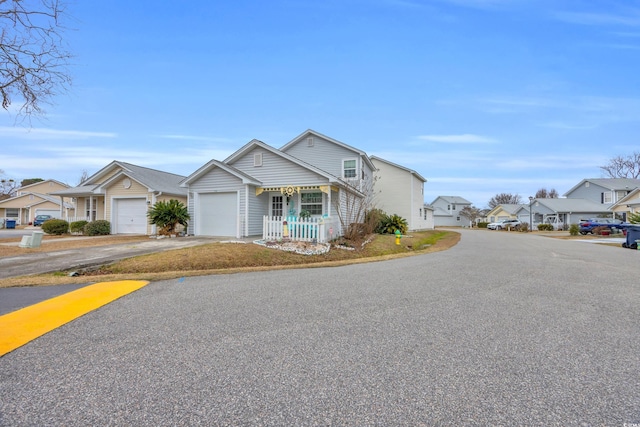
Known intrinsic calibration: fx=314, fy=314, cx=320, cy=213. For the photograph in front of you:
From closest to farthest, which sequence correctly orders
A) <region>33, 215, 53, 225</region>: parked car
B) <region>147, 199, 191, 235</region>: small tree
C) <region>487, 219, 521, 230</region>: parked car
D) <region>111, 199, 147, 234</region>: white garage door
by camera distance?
<region>147, 199, 191, 235</region>: small tree
<region>111, 199, 147, 234</region>: white garage door
<region>33, 215, 53, 225</region>: parked car
<region>487, 219, 521, 230</region>: parked car

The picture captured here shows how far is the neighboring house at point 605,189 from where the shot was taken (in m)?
44.0

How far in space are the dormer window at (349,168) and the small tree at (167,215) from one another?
32.3 feet

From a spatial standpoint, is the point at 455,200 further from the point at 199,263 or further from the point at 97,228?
the point at 199,263

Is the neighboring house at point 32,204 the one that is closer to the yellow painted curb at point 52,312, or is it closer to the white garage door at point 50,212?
the white garage door at point 50,212

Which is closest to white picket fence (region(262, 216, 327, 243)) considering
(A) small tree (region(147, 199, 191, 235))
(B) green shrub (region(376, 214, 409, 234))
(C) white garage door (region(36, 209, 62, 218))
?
(A) small tree (region(147, 199, 191, 235))

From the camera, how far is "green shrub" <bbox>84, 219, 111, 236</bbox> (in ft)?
62.6

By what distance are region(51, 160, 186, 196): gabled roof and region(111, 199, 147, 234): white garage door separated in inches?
51.5

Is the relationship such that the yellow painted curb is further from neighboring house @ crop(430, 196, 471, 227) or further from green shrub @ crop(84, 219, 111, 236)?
neighboring house @ crop(430, 196, 471, 227)

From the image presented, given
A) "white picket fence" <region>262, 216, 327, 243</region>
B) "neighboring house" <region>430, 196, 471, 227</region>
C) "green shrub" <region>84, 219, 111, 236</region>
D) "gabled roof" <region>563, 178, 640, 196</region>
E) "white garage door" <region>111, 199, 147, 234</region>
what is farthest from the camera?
"neighboring house" <region>430, 196, 471, 227</region>

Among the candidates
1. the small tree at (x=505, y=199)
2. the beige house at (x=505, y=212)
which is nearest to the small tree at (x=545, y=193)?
the small tree at (x=505, y=199)

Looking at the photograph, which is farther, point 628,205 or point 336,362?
point 628,205

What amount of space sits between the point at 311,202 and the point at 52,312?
Answer: 13.2 metres

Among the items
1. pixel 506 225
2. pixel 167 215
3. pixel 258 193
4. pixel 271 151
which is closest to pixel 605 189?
pixel 506 225

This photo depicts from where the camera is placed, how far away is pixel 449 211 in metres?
65.2
